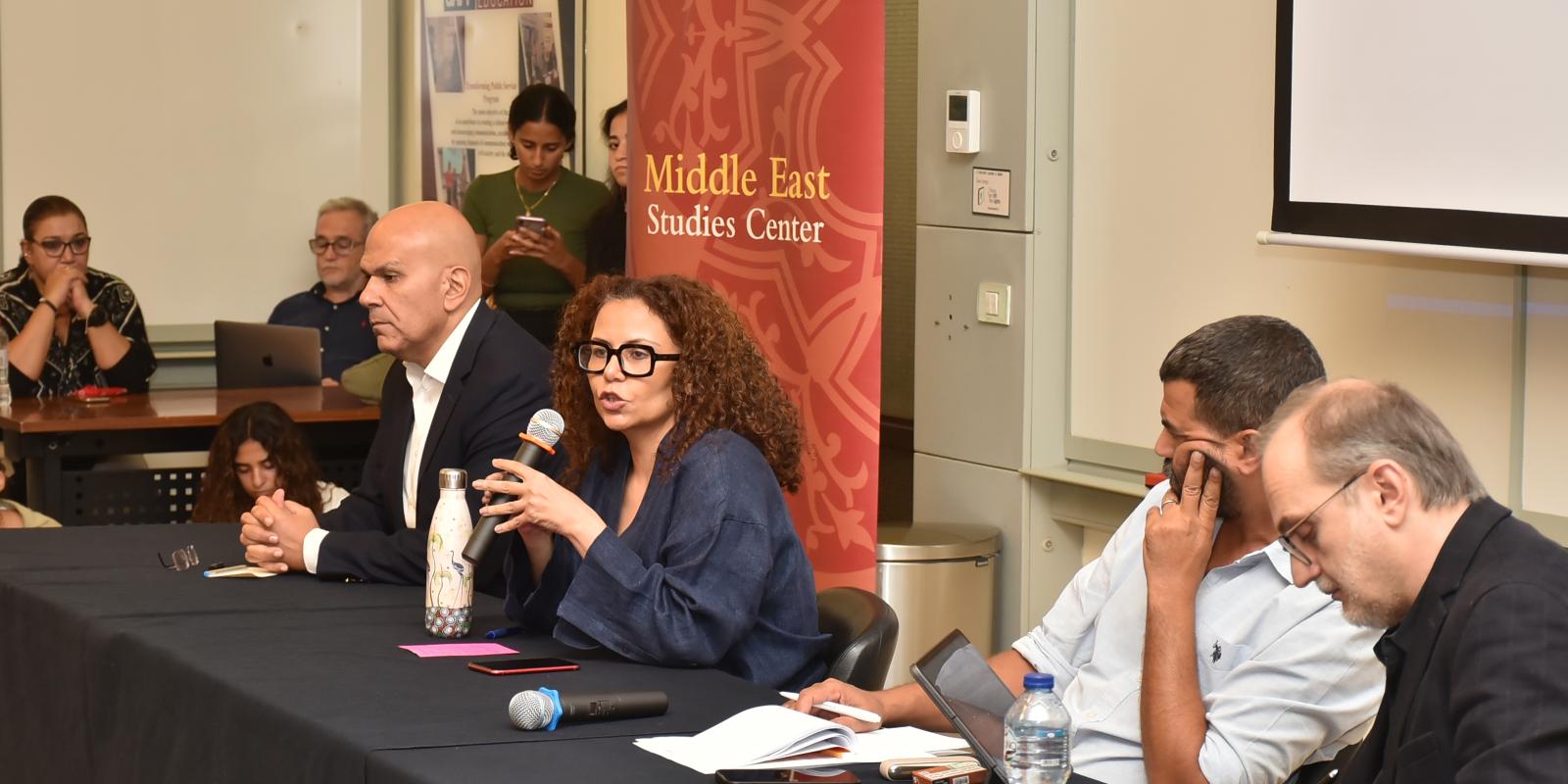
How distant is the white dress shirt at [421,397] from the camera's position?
343cm

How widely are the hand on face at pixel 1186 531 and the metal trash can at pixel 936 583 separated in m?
2.08

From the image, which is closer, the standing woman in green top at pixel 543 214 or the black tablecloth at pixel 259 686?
the black tablecloth at pixel 259 686

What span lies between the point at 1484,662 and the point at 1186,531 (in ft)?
2.40

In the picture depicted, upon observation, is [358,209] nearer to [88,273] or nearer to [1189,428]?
[88,273]

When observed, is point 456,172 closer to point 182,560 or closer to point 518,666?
point 182,560

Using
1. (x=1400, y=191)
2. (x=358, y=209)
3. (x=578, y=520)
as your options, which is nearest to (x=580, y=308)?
(x=578, y=520)

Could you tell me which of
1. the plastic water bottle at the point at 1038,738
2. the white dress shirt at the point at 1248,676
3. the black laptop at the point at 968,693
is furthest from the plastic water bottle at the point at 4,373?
the plastic water bottle at the point at 1038,738

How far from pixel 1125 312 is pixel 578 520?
6.53ft

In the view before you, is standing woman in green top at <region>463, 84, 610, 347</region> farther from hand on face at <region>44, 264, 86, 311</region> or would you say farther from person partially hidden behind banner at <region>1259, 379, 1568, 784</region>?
person partially hidden behind banner at <region>1259, 379, 1568, 784</region>

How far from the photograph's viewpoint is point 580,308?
302cm

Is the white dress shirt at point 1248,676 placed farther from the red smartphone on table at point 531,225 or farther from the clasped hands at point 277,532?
the red smartphone on table at point 531,225

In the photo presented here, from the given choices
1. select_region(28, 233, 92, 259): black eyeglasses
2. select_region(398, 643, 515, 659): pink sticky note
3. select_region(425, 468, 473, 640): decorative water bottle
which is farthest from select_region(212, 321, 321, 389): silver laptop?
select_region(398, 643, 515, 659): pink sticky note

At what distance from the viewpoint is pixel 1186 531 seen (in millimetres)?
2324

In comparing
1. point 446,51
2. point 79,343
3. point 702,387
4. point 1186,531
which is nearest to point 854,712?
point 1186,531
